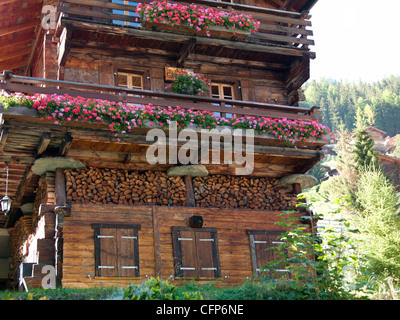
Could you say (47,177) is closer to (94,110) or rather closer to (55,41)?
(94,110)

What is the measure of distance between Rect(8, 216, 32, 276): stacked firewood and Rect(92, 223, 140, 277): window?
3.68 m

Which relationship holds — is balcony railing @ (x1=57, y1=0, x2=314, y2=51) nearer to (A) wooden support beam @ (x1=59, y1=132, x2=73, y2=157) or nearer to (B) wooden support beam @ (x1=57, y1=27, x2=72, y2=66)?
(B) wooden support beam @ (x1=57, y1=27, x2=72, y2=66)

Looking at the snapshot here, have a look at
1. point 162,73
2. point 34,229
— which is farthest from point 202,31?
point 34,229

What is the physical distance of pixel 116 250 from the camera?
1430cm

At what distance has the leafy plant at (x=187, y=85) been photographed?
1661 centimetres

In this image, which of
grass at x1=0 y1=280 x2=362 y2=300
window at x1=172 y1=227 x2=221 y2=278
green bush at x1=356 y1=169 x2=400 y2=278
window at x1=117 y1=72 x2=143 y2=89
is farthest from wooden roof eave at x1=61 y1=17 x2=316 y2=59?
grass at x1=0 y1=280 x2=362 y2=300

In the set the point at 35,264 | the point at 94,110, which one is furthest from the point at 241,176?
the point at 35,264

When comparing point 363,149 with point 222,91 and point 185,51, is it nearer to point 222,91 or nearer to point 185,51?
point 222,91

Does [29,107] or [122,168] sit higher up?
[29,107]

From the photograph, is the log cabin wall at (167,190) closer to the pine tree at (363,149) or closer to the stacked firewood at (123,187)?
the stacked firewood at (123,187)

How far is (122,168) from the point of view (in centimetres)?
1573

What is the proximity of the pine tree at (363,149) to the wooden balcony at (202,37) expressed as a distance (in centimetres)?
1690

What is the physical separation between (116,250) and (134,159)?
2.70 metres

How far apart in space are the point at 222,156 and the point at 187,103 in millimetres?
1875
